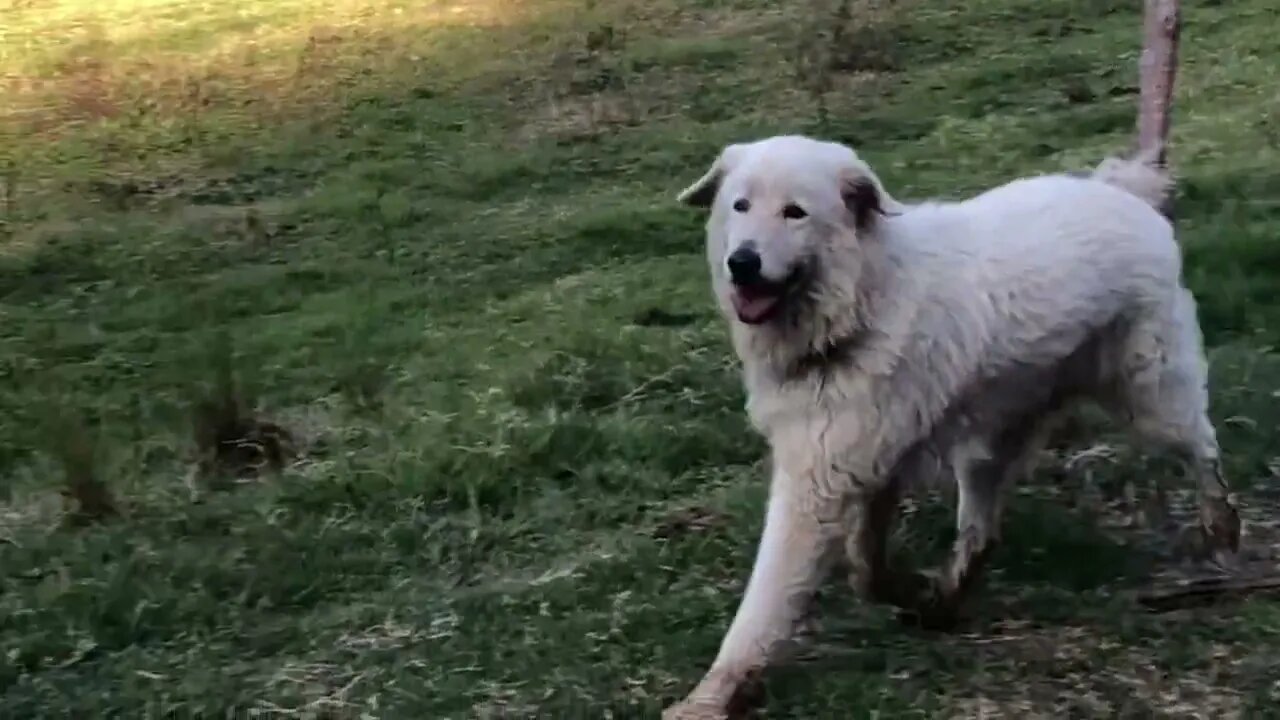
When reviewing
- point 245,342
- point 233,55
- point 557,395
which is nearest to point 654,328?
point 557,395

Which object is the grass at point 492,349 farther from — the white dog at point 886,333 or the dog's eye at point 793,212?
the dog's eye at point 793,212

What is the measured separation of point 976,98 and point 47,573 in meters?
7.41

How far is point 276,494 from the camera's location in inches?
211

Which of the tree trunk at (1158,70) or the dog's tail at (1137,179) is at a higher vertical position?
the tree trunk at (1158,70)

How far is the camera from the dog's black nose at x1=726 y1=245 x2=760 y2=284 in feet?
12.2

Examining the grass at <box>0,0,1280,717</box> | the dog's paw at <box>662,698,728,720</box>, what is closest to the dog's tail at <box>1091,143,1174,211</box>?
the grass at <box>0,0,1280,717</box>

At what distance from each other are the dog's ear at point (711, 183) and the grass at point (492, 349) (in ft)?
3.78

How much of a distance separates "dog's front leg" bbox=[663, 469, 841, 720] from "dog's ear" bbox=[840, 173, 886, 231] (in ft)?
2.17

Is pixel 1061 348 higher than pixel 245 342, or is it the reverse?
pixel 1061 348

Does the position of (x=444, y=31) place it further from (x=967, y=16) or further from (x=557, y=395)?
(x=557, y=395)

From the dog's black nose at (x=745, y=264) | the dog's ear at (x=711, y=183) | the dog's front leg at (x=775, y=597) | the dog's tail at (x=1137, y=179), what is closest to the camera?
the dog's black nose at (x=745, y=264)

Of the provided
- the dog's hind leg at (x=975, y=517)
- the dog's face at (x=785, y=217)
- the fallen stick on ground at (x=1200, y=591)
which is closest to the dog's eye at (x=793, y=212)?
the dog's face at (x=785, y=217)

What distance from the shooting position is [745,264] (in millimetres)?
3727

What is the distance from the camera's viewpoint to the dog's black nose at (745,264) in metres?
3.73
